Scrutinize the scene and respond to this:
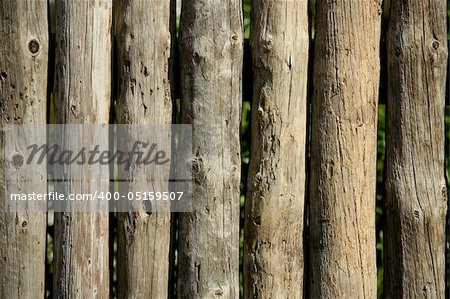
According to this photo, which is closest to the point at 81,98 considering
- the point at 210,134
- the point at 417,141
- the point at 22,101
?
the point at 22,101

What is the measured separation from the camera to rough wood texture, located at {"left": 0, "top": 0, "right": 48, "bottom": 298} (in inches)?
128

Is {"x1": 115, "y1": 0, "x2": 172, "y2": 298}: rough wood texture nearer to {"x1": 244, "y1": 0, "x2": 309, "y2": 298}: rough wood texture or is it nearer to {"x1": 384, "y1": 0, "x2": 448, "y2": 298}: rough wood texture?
{"x1": 244, "y1": 0, "x2": 309, "y2": 298}: rough wood texture

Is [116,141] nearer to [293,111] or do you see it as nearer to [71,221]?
[71,221]

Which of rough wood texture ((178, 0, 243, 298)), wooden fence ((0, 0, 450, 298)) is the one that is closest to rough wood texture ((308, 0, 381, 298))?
wooden fence ((0, 0, 450, 298))

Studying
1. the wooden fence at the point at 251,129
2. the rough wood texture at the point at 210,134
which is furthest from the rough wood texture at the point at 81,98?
the rough wood texture at the point at 210,134

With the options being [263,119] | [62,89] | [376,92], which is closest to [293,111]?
[263,119]

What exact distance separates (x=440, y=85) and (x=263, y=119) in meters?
0.87

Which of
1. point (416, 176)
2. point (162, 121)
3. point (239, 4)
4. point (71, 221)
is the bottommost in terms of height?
point (71, 221)

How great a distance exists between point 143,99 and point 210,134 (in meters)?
0.34

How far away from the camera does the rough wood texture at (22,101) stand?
3.26m

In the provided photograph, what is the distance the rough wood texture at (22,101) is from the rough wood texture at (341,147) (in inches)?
49.8

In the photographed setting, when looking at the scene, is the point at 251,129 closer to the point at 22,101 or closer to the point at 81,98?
the point at 81,98

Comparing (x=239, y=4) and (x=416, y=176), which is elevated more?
(x=239, y=4)

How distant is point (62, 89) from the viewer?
10.7ft
